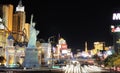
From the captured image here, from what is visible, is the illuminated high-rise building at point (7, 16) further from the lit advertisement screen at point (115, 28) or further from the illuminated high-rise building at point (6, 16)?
the lit advertisement screen at point (115, 28)

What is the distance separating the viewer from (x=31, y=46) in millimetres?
95750

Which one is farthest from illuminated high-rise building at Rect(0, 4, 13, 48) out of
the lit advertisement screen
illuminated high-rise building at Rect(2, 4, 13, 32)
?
the lit advertisement screen

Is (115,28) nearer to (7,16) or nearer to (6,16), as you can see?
(6,16)

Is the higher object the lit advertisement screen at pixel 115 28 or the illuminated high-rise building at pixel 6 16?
the illuminated high-rise building at pixel 6 16

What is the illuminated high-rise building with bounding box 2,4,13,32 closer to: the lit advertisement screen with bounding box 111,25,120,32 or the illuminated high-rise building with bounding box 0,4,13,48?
the illuminated high-rise building with bounding box 0,4,13,48

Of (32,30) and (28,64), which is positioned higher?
(32,30)

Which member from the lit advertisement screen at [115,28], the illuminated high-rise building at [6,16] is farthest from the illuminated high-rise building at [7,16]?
the lit advertisement screen at [115,28]

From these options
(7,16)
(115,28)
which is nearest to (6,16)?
(7,16)

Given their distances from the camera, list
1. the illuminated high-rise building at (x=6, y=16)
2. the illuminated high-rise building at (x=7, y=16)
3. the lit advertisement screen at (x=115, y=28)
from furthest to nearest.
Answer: the illuminated high-rise building at (x=7, y=16)
the illuminated high-rise building at (x=6, y=16)
the lit advertisement screen at (x=115, y=28)

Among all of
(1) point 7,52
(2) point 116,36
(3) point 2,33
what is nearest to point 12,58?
(1) point 7,52

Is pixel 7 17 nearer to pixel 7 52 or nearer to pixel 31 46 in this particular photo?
pixel 7 52

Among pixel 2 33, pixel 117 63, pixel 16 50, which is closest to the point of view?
pixel 117 63

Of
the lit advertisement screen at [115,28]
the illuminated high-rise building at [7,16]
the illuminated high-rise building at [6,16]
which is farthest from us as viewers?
the illuminated high-rise building at [7,16]

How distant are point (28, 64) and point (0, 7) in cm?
10182
